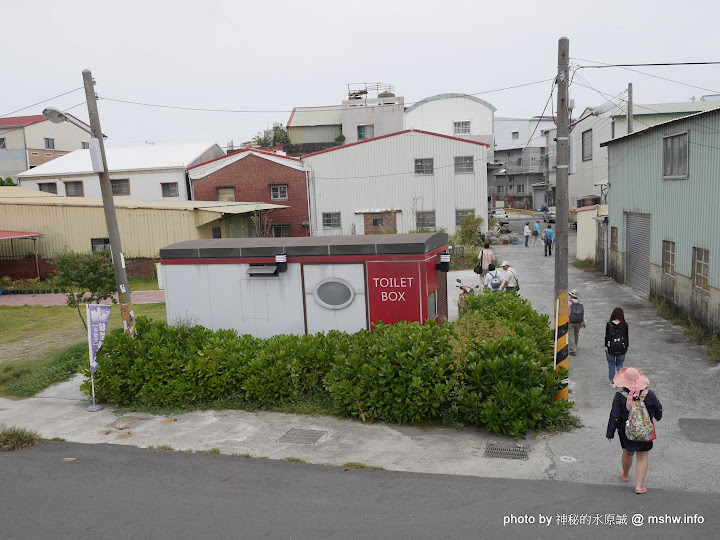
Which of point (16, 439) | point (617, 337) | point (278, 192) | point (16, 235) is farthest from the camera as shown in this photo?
point (278, 192)

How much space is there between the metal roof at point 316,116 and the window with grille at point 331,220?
18.7 m

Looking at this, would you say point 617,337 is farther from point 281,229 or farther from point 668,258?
point 281,229

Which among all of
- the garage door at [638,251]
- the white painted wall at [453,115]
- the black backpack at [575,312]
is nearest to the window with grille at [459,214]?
the garage door at [638,251]

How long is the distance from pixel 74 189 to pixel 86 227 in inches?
456

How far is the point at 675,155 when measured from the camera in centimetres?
1702

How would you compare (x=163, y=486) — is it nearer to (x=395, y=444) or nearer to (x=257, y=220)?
(x=395, y=444)

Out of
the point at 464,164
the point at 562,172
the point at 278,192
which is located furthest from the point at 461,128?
the point at 562,172

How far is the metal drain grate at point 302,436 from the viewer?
954 cm

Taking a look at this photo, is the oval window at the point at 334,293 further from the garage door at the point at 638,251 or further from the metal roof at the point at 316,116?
the metal roof at the point at 316,116

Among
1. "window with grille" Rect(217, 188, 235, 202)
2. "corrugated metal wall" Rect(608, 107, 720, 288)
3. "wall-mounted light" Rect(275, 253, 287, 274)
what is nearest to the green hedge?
"wall-mounted light" Rect(275, 253, 287, 274)

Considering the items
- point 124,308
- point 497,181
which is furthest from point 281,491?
point 497,181

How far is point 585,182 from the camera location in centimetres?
4606

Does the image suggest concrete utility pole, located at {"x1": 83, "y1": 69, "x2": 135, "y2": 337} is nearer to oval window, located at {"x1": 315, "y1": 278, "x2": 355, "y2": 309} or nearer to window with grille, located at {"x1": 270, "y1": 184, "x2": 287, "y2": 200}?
oval window, located at {"x1": 315, "y1": 278, "x2": 355, "y2": 309}

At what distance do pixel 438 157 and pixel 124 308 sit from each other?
86.0ft
